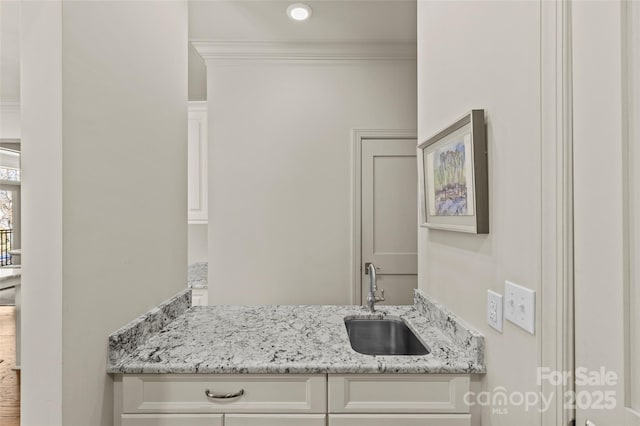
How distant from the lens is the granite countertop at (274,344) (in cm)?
115

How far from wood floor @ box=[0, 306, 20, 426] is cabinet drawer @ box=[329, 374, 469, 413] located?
1572mm

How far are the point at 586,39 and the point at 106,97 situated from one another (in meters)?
1.37

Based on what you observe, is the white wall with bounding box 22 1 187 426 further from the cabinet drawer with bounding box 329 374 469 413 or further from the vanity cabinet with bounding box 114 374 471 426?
the cabinet drawer with bounding box 329 374 469 413

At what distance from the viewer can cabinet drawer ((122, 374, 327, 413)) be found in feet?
3.81

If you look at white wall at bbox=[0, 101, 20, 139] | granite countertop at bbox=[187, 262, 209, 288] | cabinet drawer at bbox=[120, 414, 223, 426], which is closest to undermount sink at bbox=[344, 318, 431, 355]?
cabinet drawer at bbox=[120, 414, 223, 426]

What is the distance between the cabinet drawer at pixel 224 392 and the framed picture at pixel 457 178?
0.75 meters

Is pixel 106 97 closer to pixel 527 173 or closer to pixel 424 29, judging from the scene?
pixel 527 173

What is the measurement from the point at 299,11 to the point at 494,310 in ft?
7.28

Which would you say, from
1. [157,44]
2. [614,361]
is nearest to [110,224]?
[157,44]

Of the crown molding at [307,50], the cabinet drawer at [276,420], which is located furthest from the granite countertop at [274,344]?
the crown molding at [307,50]

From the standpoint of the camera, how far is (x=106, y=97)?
1.14m

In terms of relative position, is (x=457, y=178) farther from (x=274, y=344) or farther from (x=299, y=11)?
(x=299, y=11)

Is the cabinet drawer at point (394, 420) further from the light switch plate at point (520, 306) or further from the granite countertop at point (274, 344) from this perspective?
the light switch plate at point (520, 306)

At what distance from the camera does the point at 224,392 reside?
3.81 feet
